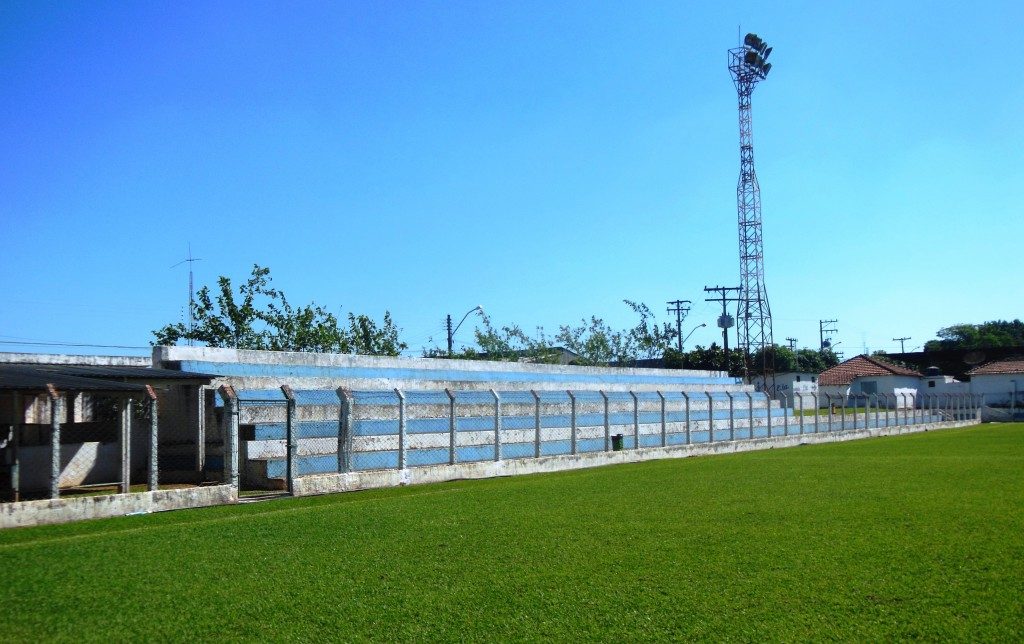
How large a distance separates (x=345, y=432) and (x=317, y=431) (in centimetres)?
194

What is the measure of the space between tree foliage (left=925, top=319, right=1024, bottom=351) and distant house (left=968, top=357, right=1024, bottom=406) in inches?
1698

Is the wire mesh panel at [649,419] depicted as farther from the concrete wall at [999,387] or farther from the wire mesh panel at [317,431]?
the concrete wall at [999,387]

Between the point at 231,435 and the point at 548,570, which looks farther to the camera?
the point at 231,435

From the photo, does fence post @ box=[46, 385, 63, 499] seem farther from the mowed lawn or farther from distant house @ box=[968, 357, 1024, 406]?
distant house @ box=[968, 357, 1024, 406]

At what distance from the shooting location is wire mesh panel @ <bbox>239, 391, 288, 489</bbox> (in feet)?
53.1

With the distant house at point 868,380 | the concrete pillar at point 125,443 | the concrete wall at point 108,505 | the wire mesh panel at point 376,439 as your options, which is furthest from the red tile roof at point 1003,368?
the concrete pillar at point 125,443

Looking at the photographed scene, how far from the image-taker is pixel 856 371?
244 ft

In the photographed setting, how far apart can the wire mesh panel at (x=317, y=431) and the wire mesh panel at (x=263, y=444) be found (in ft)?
1.17

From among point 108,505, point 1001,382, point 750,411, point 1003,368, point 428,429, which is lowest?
point 1001,382

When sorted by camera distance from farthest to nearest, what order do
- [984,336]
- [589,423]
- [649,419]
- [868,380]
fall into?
[984,336]
[868,380]
[649,419]
[589,423]

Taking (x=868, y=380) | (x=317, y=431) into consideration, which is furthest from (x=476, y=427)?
(x=868, y=380)

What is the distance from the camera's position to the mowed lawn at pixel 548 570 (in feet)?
19.2

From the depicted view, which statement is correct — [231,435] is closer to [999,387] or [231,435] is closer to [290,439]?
[290,439]

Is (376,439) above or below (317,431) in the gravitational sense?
below
